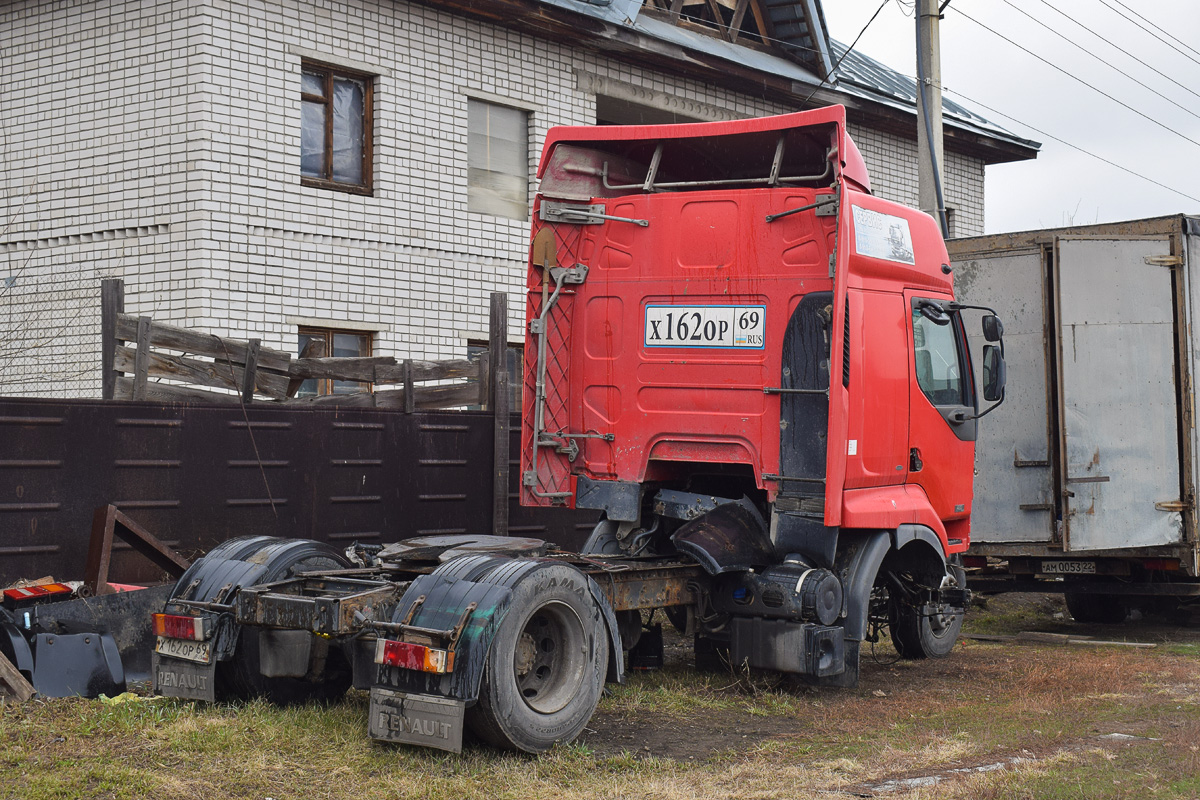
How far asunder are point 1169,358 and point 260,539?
287 inches

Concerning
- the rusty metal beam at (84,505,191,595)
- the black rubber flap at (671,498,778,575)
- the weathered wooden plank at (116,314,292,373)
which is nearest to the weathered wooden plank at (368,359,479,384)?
the weathered wooden plank at (116,314,292,373)

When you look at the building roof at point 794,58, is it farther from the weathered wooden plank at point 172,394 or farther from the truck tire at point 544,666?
the truck tire at point 544,666

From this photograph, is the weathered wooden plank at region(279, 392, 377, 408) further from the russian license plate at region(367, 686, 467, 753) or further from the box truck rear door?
the box truck rear door

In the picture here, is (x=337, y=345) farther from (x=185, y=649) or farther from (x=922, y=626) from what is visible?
(x=185, y=649)

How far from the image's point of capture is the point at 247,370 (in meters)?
9.64

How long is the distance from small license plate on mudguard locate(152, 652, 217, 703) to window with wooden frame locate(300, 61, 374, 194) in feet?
25.7

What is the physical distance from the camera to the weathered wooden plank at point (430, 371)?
10.5 metres

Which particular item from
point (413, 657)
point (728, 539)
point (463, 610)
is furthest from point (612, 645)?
point (728, 539)

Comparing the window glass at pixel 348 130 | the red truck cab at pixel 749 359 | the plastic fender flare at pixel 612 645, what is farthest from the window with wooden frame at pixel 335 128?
the plastic fender flare at pixel 612 645

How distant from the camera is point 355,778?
5.37m

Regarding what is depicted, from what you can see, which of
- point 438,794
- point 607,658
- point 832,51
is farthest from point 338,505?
point 832,51

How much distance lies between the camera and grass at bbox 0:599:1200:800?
529 centimetres

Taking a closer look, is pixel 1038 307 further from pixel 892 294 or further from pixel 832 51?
pixel 832 51

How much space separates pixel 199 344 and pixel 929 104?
830 cm
